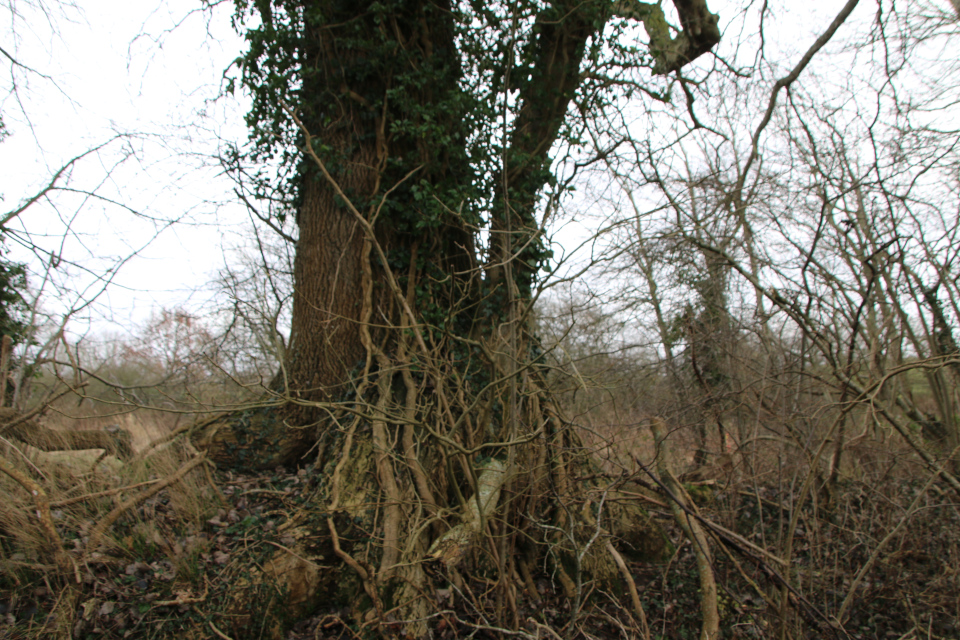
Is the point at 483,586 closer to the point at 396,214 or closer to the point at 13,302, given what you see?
the point at 396,214

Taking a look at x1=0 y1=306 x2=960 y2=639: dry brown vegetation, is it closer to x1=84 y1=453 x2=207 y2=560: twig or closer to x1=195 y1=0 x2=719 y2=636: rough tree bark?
x1=84 y1=453 x2=207 y2=560: twig

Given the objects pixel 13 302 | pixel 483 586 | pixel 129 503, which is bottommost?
pixel 483 586

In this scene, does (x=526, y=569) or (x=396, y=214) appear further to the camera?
(x=396, y=214)

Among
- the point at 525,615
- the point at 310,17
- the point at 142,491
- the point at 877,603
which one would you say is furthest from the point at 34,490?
the point at 877,603

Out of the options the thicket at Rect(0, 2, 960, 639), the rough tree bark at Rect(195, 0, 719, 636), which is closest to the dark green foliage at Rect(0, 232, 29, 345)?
the thicket at Rect(0, 2, 960, 639)

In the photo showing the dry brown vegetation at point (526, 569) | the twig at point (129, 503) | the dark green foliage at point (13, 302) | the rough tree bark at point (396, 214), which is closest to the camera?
the dry brown vegetation at point (526, 569)

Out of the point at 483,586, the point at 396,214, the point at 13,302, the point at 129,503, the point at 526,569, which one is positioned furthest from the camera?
the point at 13,302

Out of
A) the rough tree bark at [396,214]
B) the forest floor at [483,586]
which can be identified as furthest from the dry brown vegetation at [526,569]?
the rough tree bark at [396,214]

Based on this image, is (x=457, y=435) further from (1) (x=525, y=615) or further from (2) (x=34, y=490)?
(2) (x=34, y=490)

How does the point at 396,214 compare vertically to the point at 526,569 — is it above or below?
above

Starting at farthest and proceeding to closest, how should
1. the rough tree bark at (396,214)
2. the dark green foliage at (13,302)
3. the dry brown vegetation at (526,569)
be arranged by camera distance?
the dark green foliage at (13,302) < the rough tree bark at (396,214) < the dry brown vegetation at (526,569)

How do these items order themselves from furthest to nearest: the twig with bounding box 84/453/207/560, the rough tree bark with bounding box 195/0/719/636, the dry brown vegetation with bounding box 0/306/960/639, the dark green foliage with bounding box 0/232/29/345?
1. the dark green foliage with bounding box 0/232/29/345
2. the rough tree bark with bounding box 195/0/719/636
3. the twig with bounding box 84/453/207/560
4. the dry brown vegetation with bounding box 0/306/960/639

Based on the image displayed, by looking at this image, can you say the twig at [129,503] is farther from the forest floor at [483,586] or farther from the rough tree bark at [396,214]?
the rough tree bark at [396,214]

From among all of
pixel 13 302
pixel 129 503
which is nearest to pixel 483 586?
pixel 129 503
